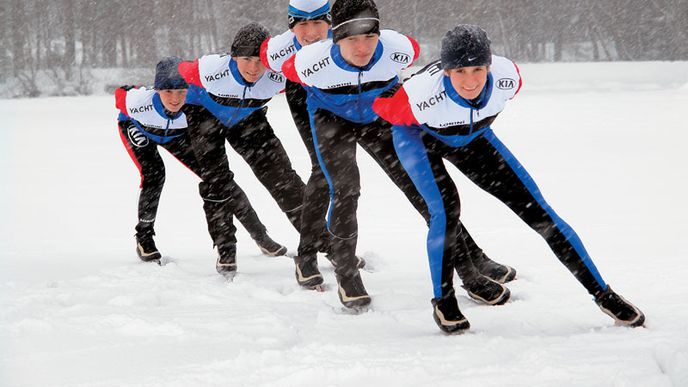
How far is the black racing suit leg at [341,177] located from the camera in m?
4.32

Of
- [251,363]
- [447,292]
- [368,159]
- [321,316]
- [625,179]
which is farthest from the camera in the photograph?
[368,159]

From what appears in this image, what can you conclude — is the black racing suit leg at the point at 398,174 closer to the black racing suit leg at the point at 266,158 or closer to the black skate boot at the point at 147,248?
the black racing suit leg at the point at 266,158

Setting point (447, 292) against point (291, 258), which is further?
point (291, 258)

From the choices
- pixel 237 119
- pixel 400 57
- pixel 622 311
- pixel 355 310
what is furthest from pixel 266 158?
pixel 622 311

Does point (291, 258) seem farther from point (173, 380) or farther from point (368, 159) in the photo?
point (368, 159)

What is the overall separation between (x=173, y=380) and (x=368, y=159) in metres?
9.58

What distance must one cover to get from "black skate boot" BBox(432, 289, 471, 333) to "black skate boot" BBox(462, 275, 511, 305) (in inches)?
22.1

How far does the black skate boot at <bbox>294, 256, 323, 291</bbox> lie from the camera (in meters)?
4.87

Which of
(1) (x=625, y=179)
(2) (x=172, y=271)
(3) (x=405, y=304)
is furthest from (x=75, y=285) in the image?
(1) (x=625, y=179)

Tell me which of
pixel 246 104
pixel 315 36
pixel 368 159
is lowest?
pixel 368 159

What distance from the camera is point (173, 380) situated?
3.05 m

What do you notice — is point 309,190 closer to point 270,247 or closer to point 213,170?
point 213,170

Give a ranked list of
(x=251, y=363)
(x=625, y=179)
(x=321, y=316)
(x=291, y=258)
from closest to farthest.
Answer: (x=251, y=363) → (x=321, y=316) → (x=291, y=258) → (x=625, y=179)

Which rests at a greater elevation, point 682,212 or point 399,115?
point 399,115
